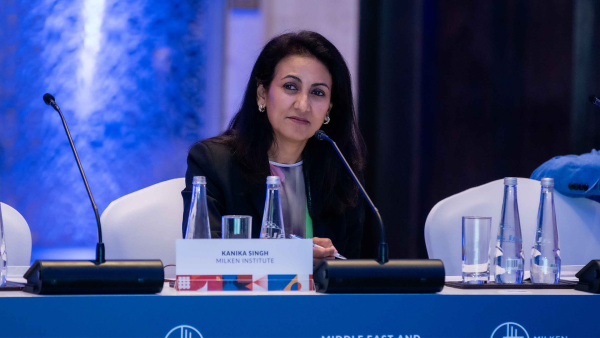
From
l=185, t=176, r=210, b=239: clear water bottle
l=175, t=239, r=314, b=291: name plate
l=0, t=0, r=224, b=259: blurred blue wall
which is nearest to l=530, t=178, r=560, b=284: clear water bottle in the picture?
l=175, t=239, r=314, b=291: name plate

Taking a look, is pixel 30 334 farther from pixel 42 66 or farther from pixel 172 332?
pixel 42 66

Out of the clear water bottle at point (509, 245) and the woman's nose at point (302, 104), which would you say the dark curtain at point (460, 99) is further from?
the clear water bottle at point (509, 245)

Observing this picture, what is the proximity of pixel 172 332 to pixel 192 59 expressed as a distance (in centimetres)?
214

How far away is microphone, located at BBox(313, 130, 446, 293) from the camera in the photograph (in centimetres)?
95

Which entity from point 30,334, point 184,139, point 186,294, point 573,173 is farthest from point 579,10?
point 30,334

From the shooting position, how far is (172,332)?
0.86 meters

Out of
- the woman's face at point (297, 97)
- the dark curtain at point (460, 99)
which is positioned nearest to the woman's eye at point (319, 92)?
the woman's face at point (297, 97)

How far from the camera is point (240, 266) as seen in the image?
0.97 metres

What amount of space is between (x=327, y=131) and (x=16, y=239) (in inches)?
41.7

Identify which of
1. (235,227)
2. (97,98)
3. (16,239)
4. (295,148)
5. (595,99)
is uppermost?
(97,98)

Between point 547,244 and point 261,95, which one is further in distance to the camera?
point 261,95

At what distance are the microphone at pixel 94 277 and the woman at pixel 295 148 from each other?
824 mm

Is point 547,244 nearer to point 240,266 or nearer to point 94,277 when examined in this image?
point 240,266

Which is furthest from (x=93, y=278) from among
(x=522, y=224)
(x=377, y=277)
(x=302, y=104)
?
(x=522, y=224)
